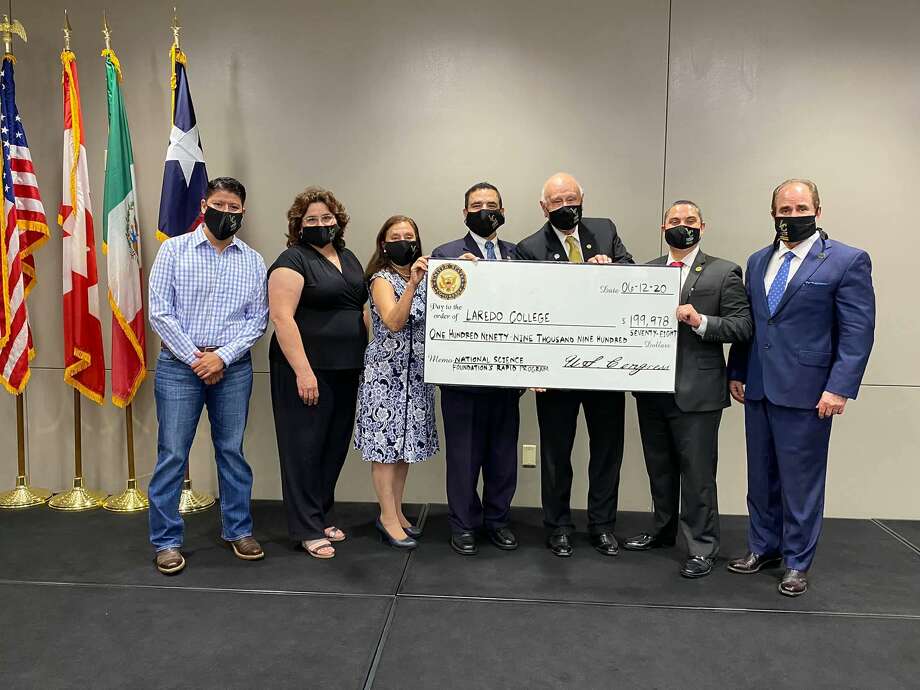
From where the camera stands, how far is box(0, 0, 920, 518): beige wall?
144 inches

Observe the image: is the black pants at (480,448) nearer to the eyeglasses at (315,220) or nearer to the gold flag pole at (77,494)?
the eyeglasses at (315,220)

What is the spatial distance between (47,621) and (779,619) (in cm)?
261

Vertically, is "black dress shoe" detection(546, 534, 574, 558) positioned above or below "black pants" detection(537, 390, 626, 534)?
below

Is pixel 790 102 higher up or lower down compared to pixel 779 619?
higher up

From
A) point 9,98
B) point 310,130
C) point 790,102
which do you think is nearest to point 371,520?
point 310,130

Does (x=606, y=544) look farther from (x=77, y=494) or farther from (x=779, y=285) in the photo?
(x=77, y=494)

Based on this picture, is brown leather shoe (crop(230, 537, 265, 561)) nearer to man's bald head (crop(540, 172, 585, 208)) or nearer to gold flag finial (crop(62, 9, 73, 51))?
man's bald head (crop(540, 172, 585, 208))

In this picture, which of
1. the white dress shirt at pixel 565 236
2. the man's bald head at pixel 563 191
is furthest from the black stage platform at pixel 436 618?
the man's bald head at pixel 563 191

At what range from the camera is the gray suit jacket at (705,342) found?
2877 mm

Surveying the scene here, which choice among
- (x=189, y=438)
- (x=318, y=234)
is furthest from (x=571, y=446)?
(x=189, y=438)

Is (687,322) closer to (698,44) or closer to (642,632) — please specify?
(642,632)

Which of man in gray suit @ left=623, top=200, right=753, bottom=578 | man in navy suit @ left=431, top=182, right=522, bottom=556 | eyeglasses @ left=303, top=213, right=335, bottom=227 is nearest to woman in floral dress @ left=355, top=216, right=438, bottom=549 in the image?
man in navy suit @ left=431, top=182, right=522, bottom=556

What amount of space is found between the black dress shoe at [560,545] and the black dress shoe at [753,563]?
67 centimetres

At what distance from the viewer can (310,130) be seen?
150 inches
